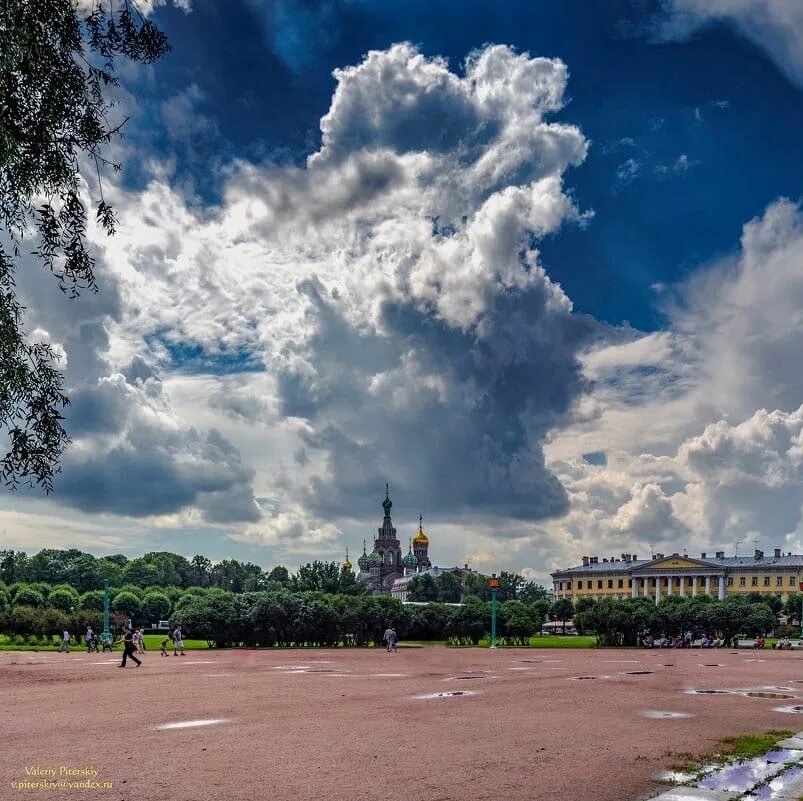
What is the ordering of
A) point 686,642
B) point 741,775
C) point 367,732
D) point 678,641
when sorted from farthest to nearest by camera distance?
point 686,642, point 678,641, point 367,732, point 741,775

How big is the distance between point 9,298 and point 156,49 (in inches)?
148

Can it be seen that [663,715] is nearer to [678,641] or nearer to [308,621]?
[308,621]

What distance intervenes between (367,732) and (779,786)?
27.5 ft

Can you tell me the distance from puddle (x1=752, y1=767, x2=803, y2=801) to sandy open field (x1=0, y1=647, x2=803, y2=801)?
1.48 metres

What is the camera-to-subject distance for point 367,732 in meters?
18.8

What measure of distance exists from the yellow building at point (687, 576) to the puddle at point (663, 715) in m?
147

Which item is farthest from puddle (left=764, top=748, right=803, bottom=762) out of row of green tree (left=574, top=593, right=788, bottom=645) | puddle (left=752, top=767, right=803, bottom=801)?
row of green tree (left=574, top=593, right=788, bottom=645)

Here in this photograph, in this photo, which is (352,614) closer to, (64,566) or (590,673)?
(590,673)

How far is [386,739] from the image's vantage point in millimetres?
17797

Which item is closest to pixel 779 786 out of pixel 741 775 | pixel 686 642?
pixel 741 775

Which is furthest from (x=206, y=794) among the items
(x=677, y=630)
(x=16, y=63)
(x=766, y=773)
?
(x=677, y=630)

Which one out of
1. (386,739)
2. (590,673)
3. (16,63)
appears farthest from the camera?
(590,673)

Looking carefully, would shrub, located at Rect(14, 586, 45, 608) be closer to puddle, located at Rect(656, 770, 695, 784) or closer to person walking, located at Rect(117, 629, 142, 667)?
person walking, located at Rect(117, 629, 142, 667)

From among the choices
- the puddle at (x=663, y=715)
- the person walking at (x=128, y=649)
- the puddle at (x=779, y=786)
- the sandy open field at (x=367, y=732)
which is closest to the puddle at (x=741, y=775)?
the puddle at (x=779, y=786)
